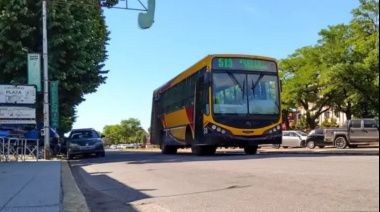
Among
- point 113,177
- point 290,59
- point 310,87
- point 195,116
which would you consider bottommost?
point 113,177

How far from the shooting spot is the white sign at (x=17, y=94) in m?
19.5

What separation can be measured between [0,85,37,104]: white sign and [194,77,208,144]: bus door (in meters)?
7.58

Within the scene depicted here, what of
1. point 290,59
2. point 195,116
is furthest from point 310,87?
point 195,116

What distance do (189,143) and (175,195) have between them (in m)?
11.3

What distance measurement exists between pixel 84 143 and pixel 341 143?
577 inches

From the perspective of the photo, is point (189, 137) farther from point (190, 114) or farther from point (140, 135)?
point (140, 135)

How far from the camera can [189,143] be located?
19.6m

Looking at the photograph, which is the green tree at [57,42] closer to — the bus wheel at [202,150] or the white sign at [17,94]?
the white sign at [17,94]

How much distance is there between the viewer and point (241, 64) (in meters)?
17.2

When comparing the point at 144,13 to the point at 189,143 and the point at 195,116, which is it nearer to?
the point at 195,116

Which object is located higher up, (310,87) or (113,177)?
(310,87)

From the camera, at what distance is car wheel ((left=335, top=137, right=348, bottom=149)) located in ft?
84.9

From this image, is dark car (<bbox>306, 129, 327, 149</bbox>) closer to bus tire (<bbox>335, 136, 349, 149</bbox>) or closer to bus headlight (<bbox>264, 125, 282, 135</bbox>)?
bus tire (<bbox>335, 136, 349, 149</bbox>)

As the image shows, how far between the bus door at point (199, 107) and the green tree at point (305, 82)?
23600 millimetres
